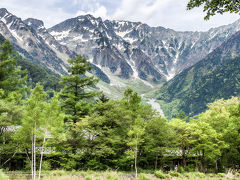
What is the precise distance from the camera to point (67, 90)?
80.4 feet

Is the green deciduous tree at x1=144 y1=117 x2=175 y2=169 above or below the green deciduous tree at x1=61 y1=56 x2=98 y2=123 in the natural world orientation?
below

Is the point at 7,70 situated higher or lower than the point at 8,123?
higher

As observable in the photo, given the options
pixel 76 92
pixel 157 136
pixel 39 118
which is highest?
pixel 76 92

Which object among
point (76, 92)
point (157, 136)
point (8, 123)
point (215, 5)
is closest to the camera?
point (215, 5)

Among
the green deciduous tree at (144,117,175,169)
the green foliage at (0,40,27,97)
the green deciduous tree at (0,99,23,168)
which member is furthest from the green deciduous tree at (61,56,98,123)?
the green foliage at (0,40,27,97)

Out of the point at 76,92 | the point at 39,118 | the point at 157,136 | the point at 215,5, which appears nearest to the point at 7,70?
the point at 76,92

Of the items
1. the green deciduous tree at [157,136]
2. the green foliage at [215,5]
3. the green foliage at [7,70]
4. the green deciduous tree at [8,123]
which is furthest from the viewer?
the green foliage at [7,70]

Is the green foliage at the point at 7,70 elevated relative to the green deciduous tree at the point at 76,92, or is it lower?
elevated

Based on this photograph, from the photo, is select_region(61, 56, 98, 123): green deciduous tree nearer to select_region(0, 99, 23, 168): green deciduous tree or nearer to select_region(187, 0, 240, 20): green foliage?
select_region(0, 99, 23, 168): green deciduous tree

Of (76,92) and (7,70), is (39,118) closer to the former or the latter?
(76,92)

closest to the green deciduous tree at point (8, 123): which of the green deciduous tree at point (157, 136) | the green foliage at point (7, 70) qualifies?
the green foliage at point (7, 70)

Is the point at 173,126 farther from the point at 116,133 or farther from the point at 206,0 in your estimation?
the point at 206,0

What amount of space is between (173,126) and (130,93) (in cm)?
898

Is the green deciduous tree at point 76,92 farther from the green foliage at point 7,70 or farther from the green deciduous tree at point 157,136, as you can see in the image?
the green foliage at point 7,70
